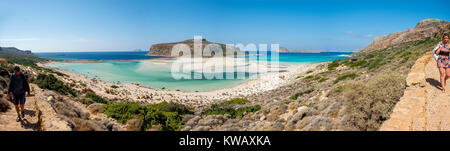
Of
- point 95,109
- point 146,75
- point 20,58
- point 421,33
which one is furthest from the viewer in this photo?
point 20,58

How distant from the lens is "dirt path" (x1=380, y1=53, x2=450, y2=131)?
164 inches

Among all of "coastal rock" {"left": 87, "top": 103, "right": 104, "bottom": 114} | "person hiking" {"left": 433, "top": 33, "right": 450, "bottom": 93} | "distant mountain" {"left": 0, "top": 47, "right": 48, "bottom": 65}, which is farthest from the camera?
"distant mountain" {"left": 0, "top": 47, "right": 48, "bottom": 65}

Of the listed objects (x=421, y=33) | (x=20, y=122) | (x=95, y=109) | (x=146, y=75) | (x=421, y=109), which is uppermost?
(x=421, y=33)

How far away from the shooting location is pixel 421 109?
4.70 metres

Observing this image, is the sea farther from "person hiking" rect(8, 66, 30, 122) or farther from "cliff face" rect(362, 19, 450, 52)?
"cliff face" rect(362, 19, 450, 52)

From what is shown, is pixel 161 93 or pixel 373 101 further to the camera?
pixel 161 93

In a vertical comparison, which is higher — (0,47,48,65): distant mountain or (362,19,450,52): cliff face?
(362,19,450,52): cliff face

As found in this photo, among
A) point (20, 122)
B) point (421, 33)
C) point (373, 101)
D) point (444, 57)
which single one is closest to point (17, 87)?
point (20, 122)

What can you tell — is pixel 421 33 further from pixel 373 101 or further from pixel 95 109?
pixel 95 109

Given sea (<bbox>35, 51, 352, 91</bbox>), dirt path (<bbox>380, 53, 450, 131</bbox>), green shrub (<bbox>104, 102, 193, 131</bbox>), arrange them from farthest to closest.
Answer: sea (<bbox>35, 51, 352, 91</bbox>) → green shrub (<bbox>104, 102, 193, 131</bbox>) → dirt path (<bbox>380, 53, 450, 131</bbox>)

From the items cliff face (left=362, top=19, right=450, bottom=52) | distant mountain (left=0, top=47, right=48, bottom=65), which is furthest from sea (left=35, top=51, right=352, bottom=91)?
cliff face (left=362, top=19, right=450, bottom=52)

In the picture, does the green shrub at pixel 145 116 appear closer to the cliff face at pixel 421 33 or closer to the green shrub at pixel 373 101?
the green shrub at pixel 373 101
